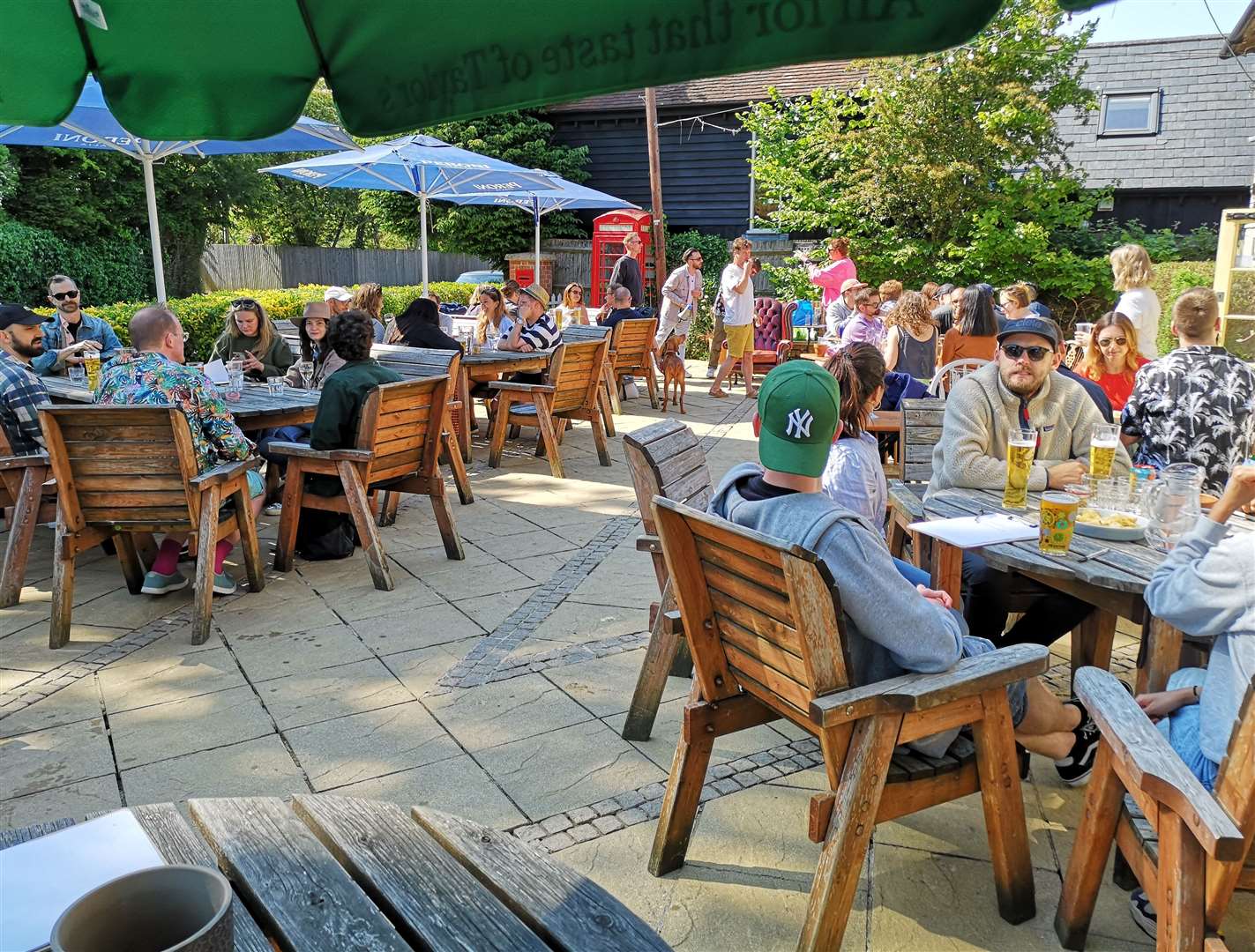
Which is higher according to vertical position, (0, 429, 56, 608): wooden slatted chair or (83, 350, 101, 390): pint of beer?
(83, 350, 101, 390): pint of beer

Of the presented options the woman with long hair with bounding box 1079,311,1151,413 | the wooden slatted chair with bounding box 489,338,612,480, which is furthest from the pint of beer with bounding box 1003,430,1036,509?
the wooden slatted chair with bounding box 489,338,612,480

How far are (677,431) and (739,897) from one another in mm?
1576

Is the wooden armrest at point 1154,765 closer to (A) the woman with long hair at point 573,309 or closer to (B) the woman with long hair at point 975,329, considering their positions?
(B) the woman with long hair at point 975,329

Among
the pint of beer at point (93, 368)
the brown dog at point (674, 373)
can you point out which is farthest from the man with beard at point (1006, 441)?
the brown dog at point (674, 373)

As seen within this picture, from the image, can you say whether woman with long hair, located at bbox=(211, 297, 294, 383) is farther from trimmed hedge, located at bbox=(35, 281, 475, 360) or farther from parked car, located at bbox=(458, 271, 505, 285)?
parked car, located at bbox=(458, 271, 505, 285)

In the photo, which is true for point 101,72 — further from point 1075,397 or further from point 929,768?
point 1075,397

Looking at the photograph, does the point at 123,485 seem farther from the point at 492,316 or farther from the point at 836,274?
the point at 836,274

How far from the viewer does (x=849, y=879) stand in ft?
6.93

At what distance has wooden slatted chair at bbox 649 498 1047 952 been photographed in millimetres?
2053

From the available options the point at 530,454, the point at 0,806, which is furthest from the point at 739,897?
the point at 530,454

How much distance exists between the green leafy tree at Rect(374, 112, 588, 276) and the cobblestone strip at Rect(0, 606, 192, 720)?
18285 millimetres

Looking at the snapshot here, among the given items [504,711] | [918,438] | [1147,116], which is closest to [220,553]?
[504,711]

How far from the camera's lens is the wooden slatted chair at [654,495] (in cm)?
309

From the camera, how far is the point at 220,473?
425 cm
